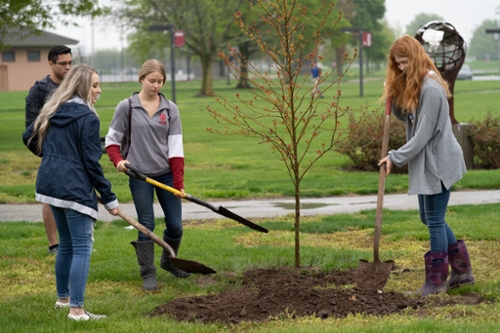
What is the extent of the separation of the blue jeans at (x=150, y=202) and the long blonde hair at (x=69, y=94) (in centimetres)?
117

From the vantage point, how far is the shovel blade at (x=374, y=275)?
6.02 meters

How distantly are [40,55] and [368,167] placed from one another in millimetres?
56106

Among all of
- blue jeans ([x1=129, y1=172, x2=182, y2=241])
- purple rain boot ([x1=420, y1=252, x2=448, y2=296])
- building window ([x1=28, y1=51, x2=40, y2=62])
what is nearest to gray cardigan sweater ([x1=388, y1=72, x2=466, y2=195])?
purple rain boot ([x1=420, y1=252, x2=448, y2=296])

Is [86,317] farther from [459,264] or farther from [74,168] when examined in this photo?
[459,264]

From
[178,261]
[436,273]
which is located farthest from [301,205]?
[436,273]

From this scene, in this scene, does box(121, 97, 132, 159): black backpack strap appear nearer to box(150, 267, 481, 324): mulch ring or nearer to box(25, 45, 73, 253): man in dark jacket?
box(25, 45, 73, 253): man in dark jacket

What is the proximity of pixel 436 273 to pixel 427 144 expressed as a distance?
0.93 metres

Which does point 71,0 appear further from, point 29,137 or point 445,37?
point 29,137

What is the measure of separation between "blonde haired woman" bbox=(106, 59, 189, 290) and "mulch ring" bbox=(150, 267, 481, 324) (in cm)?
84

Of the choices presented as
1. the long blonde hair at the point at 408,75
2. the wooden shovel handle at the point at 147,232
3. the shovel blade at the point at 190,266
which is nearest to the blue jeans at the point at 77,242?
the wooden shovel handle at the point at 147,232

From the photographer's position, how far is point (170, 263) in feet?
22.4

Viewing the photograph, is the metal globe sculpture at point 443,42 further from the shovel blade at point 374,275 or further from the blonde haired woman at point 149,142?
the blonde haired woman at point 149,142

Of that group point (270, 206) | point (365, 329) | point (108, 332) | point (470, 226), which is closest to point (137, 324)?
point (108, 332)

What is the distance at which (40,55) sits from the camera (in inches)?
2630
